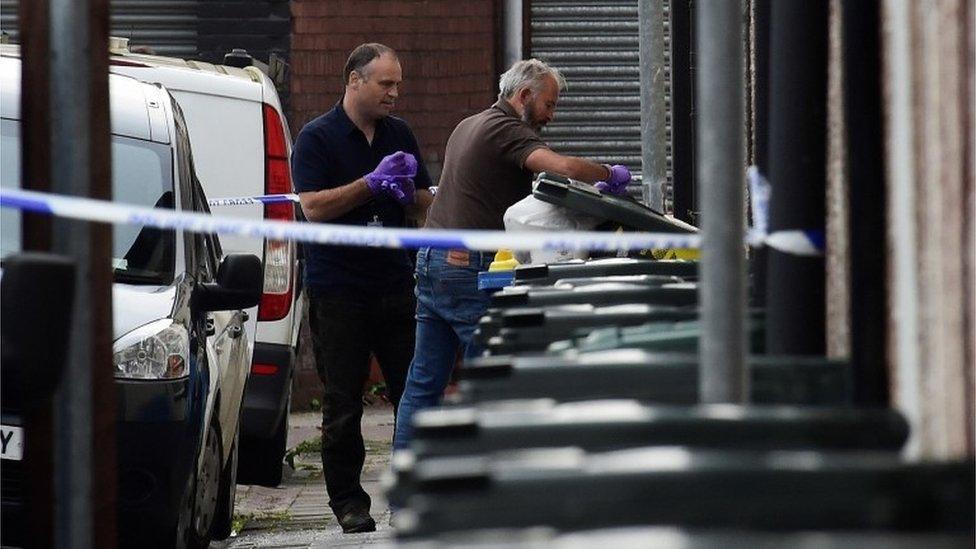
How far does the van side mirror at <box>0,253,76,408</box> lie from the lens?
12.3 feet

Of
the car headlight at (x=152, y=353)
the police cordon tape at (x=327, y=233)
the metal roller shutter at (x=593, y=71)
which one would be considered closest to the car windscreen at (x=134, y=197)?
the car headlight at (x=152, y=353)

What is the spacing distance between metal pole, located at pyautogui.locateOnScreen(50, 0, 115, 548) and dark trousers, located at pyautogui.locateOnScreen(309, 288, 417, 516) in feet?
11.3

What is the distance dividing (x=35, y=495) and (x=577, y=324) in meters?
1.51

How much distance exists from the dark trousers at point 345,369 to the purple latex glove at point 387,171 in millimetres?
407

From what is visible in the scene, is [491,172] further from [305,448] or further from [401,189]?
[305,448]

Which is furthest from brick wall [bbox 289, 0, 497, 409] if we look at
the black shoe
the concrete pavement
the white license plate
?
the white license plate

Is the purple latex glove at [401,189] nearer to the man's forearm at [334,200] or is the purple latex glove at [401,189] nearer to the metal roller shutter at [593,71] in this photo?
the man's forearm at [334,200]

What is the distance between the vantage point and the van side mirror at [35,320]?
3734 millimetres

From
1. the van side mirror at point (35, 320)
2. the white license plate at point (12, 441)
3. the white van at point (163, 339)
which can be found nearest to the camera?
the van side mirror at point (35, 320)

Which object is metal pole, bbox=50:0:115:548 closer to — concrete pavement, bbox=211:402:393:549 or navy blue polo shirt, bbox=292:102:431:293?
concrete pavement, bbox=211:402:393:549

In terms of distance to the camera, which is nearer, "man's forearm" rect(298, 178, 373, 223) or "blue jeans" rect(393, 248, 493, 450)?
"blue jeans" rect(393, 248, 493, 450)

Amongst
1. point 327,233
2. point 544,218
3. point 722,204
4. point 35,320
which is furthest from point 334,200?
point 722,204

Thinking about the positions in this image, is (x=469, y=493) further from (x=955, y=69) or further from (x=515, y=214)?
(x=515, y=214)

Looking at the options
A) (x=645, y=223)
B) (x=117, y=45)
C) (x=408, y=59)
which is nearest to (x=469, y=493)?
(x=645, y=223)
